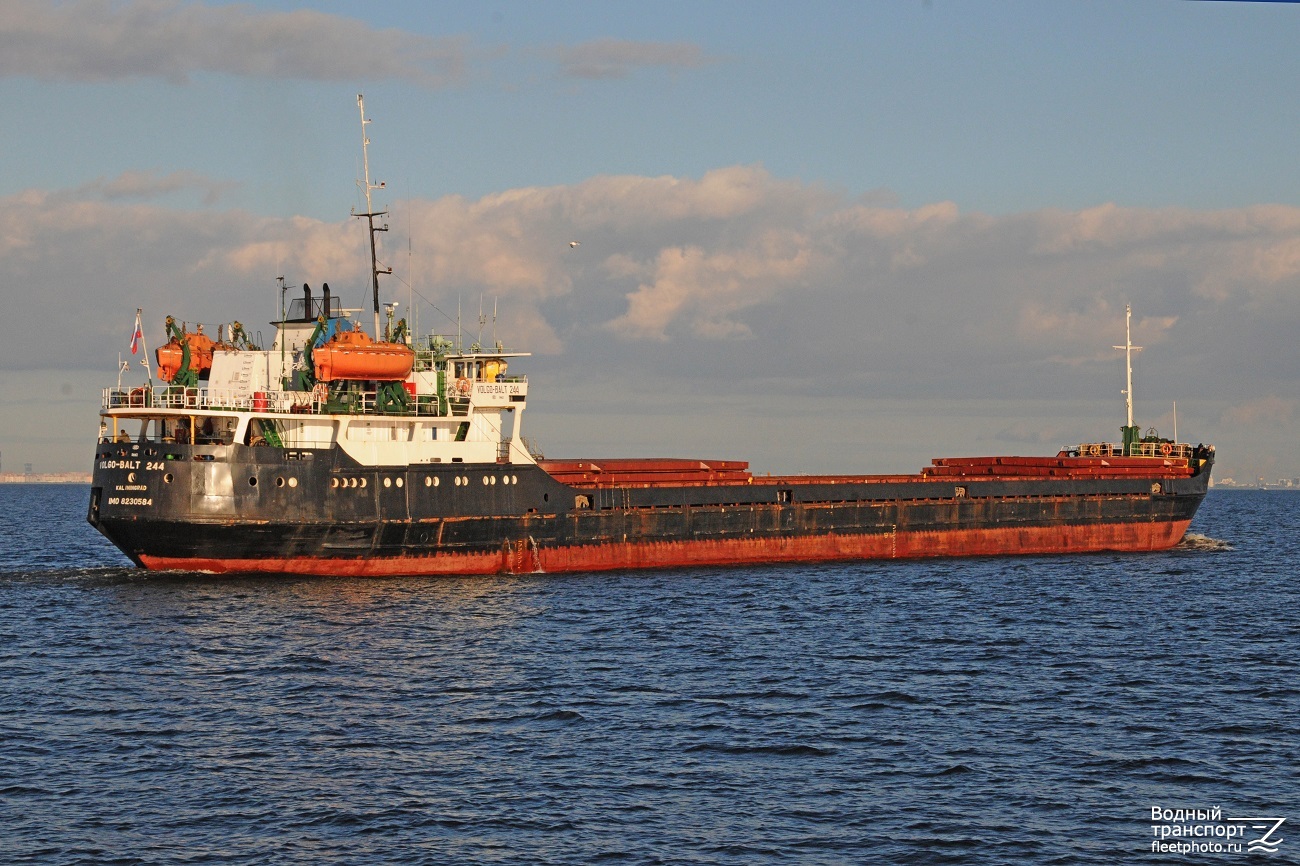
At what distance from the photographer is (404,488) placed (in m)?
47.2

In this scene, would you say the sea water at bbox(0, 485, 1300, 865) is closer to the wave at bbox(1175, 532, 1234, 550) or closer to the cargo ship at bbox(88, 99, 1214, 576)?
the cargo ship at bbox(88, 99, 1214, 576)

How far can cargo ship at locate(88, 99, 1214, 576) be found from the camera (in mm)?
45156

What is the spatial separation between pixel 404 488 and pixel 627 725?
73.9 feet

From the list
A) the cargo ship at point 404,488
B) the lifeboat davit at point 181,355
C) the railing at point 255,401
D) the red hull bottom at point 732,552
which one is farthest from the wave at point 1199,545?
the lifeboat davit at point 181,355

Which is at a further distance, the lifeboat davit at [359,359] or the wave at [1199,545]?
the wave at [1199,545]

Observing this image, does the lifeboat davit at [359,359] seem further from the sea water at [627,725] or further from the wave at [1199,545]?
the wave at [1199,545]

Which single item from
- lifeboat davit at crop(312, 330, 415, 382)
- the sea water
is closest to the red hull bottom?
the sea water

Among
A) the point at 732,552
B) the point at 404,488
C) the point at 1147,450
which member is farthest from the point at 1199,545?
the point at 404,488

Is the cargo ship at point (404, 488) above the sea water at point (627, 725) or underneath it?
above

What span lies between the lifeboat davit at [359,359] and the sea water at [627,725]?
7557mm

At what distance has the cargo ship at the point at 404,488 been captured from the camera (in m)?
45.2

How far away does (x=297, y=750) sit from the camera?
2427 cm

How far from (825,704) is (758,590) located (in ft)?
61.4

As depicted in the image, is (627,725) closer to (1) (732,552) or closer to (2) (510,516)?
(2) (510,516)
